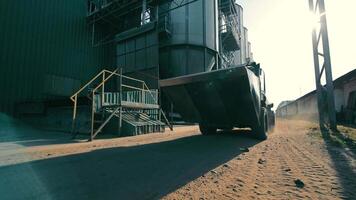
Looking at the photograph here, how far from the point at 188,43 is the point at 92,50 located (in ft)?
26.8

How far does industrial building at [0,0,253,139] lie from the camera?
1365 cm

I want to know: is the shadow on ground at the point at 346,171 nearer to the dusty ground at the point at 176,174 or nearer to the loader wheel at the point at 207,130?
the dusty ground at the point at 176,174

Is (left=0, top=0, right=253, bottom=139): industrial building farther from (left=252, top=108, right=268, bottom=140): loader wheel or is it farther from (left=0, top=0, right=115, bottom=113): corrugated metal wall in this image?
(left=252, top=108, right=268, bottom=140): loader wheel

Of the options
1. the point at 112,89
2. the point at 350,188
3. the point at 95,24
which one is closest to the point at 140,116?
the point at 350,188

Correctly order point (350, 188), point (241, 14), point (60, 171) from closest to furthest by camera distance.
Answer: point (350, 188), point (60, 171), point (241, 14)

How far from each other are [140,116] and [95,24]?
43.2 feet

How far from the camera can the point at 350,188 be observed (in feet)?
10.5

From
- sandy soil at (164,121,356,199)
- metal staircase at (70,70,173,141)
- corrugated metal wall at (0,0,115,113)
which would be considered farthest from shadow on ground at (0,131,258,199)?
corrugated metal wall at (0,0,115,113)

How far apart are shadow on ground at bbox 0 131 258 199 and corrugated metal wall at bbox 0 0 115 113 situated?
12318mm

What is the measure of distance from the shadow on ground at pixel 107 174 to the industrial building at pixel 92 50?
18.1 feet

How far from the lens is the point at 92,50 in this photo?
20547 millimetres

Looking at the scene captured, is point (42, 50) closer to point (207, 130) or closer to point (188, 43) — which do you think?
point (188, 43)

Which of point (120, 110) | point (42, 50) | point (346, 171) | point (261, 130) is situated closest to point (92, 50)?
point (42, 50)

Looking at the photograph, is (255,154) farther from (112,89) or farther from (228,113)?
(112,89)
